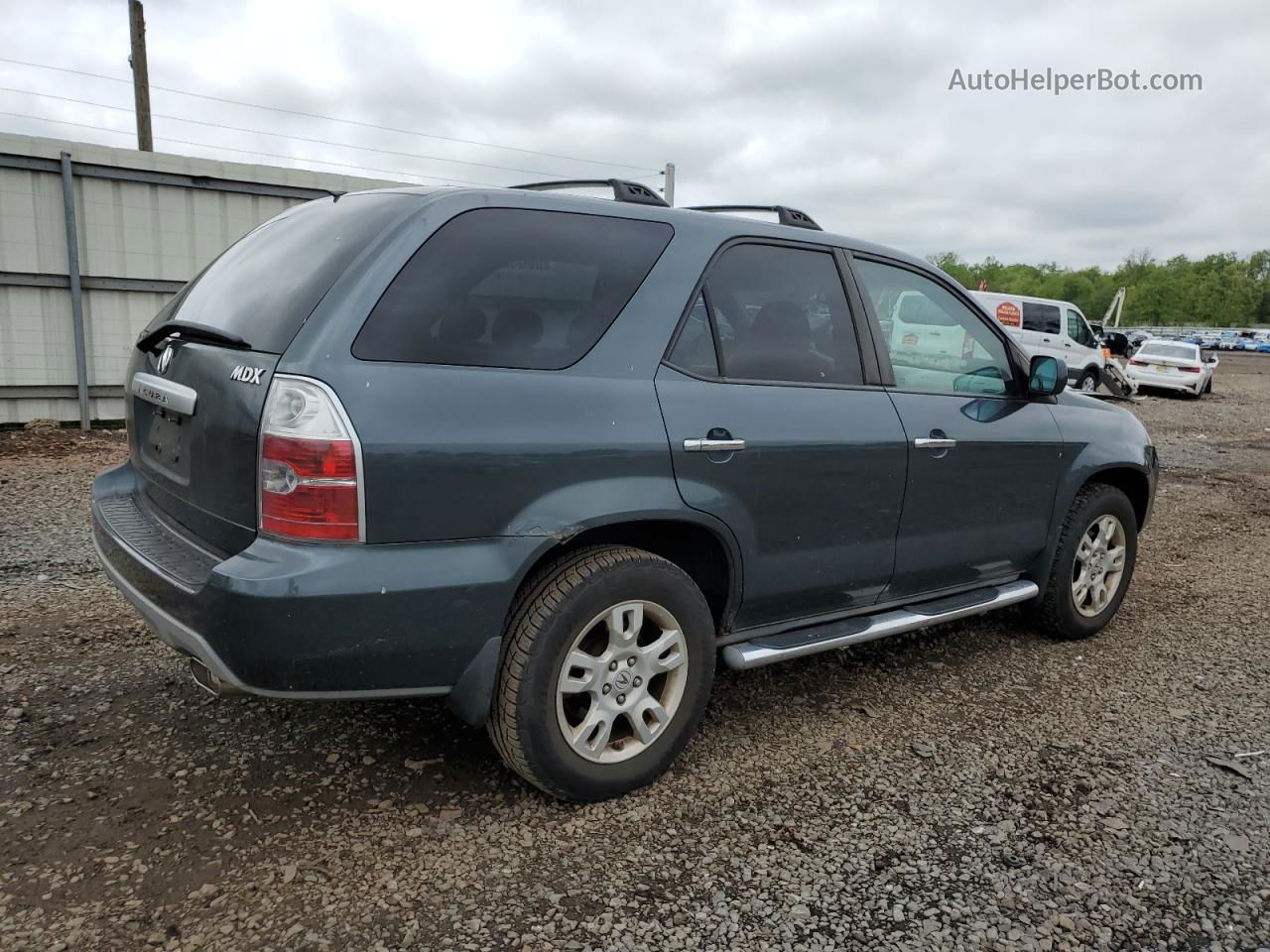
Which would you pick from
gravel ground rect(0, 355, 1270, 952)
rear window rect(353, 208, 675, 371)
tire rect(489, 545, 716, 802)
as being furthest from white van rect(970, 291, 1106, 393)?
tire rect(489, 545, 716, 802)

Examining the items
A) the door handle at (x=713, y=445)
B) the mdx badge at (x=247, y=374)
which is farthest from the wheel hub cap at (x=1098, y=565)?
the mdx badge at (x=247, y=374)

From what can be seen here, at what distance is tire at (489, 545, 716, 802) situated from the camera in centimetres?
Result: 252

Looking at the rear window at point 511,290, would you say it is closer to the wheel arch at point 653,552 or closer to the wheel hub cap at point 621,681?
the wheel arch at point 653,552

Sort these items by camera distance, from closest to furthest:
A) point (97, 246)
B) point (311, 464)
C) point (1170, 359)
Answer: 1. point (311, 464)
2. point (97, 246)
3. point (1170, 359)

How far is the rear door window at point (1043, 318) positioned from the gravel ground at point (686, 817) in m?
17.3

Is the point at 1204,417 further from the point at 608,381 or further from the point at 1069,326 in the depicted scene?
the point at 608,381

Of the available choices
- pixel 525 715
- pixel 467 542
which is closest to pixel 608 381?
pixel 467 542

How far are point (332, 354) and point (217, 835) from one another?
53.7 inches

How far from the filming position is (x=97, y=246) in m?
9.29

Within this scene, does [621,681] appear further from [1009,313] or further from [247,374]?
[1009,313]

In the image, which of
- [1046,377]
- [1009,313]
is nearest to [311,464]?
[1046,377]

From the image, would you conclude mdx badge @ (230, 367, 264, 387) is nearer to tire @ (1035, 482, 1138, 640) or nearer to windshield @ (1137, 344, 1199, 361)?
tire @ (1035, 482, 1138, 640)

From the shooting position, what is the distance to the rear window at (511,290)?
7.91ft

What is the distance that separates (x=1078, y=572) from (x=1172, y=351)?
73.5ft
